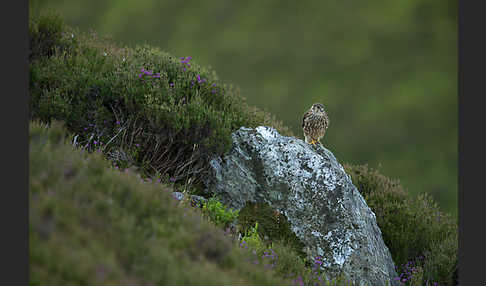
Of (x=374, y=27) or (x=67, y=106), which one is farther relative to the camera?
(x=374, y=27)

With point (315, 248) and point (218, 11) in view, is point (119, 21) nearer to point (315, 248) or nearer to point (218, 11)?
point (218, 11)

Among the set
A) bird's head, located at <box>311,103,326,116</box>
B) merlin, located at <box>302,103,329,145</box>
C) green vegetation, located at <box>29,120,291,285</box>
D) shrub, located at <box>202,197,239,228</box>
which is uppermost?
bird's head, located at <box>311,103,326,116</box>

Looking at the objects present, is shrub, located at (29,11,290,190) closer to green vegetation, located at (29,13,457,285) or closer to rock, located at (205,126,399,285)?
green vegetation, located at (29,13,457,285)

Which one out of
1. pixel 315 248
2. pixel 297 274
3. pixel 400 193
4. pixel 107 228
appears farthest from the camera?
pixel 400 193

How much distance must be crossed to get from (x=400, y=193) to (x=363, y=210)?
2314mm

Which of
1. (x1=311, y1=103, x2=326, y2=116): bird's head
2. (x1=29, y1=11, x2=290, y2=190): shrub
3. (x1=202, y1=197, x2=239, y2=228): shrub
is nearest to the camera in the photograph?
(x1=202, y1=197, x2=239, y2=228): shrub

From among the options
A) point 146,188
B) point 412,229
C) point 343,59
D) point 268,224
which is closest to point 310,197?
point 268,224

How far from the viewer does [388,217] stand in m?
7.90

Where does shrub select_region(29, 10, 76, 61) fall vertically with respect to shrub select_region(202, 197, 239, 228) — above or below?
above

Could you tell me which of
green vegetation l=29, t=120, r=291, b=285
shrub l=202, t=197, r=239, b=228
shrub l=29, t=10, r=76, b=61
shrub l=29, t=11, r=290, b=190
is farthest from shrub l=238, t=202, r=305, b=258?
shrub l=29, t=10, r=76, b=61

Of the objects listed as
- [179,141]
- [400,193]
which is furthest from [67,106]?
[400,193]

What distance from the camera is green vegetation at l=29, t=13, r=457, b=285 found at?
11.0ft

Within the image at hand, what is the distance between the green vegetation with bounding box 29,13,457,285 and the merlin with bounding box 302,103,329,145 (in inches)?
38.3

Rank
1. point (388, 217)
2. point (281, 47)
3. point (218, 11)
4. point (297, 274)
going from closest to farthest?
point (297, 274) < point (388, 217) < point (281, 47) < point (218, 11)
